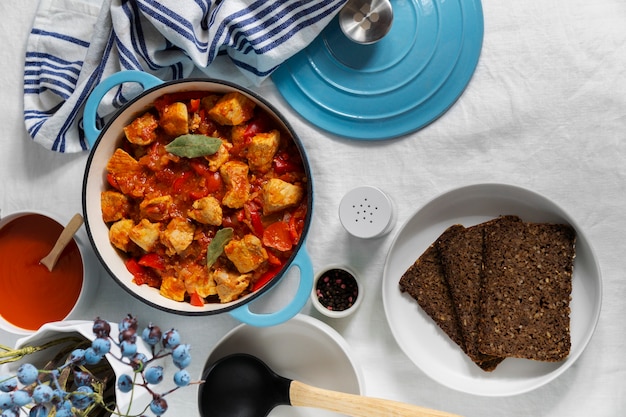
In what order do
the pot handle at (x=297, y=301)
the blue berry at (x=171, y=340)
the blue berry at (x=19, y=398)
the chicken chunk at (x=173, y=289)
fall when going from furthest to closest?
the chicken chunk at (x=173, y=289) < the pot handle at (x=297, y=301) < the blue berry at (x=171, y=340) < the blue berry at (x=19, y=398)

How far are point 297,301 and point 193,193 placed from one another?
14.9 inches

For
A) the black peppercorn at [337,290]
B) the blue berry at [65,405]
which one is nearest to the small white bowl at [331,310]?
the black peppercorn at [337,290]

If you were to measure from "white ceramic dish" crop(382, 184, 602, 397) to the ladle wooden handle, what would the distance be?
15cm

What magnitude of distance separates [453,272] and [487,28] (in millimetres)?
612

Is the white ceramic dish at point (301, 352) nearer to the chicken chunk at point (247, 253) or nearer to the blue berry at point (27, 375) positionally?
the chicken chunk at point (247, 253)

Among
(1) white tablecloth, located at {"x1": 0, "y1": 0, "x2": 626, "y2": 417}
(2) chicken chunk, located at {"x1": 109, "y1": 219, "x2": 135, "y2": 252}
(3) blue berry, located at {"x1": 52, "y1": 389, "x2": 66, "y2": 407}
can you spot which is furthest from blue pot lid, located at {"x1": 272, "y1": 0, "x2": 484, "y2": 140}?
(3) blue berry, located at {"x1": 52, "y1": 389, "x2": 66, "y2": 407}

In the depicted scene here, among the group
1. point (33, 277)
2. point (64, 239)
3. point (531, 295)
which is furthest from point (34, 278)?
point (531, 295)

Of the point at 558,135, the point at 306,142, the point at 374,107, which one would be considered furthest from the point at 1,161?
the point at 558,135

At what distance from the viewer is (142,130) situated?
5.06 ft

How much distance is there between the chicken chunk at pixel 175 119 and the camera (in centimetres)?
150

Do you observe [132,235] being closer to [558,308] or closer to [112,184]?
[112,184]

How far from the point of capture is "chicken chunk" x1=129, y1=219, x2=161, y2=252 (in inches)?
59.8

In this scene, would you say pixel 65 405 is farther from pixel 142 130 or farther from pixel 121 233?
pixel 142 130

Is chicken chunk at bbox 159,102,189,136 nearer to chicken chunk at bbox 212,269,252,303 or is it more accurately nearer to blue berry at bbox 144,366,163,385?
chicken chunk at bbox 212,269,252,303
